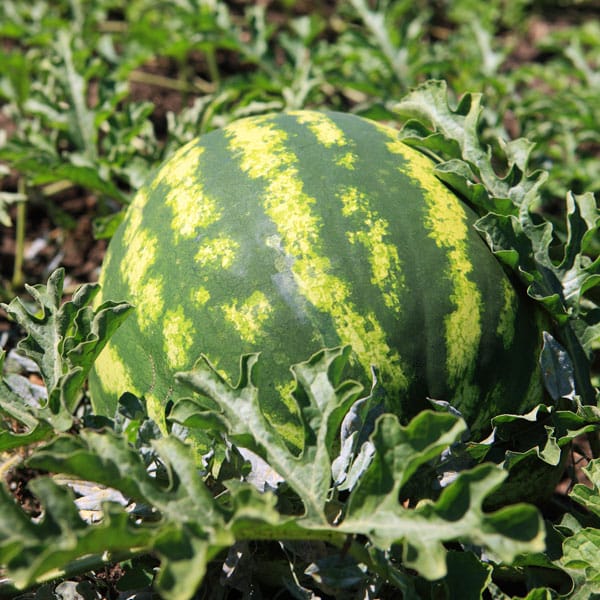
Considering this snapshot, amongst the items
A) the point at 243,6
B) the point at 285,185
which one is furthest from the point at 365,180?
the point at 243,6

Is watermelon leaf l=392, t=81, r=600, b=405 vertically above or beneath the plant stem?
above

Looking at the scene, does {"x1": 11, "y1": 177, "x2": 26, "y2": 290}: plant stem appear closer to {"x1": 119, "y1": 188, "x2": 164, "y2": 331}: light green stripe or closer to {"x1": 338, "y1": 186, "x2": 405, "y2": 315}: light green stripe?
{"x1": 119, "y1": 188, "x2": 164, "y2": 331}: light green stripe

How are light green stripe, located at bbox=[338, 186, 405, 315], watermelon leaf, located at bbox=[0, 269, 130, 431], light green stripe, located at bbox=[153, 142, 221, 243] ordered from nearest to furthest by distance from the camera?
watermelon leaf, located at bbox=[0, 269, 130, 431] → light green stripe, located at bbox=[338, 186, 405, 315] → light green stripe, located at bbox=[153, 142, 221, 243]

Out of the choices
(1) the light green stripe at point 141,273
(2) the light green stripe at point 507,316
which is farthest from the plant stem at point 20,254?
(2) the light green stripe at point 507,316

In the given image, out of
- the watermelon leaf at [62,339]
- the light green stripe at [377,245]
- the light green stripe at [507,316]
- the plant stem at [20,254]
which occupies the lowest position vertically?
the plant stem at [20,254]

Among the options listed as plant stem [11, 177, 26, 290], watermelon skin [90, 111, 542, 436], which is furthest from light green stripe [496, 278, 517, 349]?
plant stem [11, 177, 26, 290]

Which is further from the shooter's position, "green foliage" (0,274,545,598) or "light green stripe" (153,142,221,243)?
"light green stripe" (153,142,221,243)

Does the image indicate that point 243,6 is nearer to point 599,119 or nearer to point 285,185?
point 599,119

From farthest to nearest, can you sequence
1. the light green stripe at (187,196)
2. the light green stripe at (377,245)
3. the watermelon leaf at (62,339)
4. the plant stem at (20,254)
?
the plant stem at (20,254), the light green stripe at (187,196), the light green stripe at (377,245), the watermelon leaf at (62,339)

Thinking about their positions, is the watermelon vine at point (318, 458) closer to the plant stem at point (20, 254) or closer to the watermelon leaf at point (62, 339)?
the watermelon leaf at point (62, 339)
